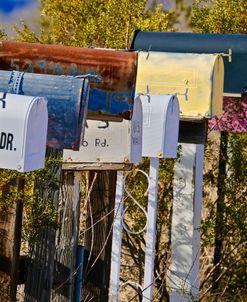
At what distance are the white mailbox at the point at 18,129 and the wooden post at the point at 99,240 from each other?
150 cm

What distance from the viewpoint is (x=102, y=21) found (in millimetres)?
6938

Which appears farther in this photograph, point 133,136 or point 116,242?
point 116,242

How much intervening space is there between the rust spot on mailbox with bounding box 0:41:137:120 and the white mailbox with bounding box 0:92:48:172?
1.89 feet

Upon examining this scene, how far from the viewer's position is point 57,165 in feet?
12.9

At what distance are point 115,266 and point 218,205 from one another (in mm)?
2032

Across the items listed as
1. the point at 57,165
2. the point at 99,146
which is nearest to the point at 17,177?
the point at 57,165

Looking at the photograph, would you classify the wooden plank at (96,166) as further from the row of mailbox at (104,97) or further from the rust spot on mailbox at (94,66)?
the rust spot on mailbox at (94,66)

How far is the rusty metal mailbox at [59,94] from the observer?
10.0 feet

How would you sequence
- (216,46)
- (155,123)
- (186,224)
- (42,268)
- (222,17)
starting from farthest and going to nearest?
(222,17) < (186,224) < (216,46) < (155,123) < (42,268)

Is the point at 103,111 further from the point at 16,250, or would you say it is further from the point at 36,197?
the point at 16,250

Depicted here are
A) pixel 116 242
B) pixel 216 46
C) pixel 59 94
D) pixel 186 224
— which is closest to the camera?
pixel 59 94

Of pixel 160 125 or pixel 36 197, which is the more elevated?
pixel 160 125

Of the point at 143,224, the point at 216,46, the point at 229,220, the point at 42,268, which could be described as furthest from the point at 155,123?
the point at 229,220

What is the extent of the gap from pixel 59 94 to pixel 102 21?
4.01 m
